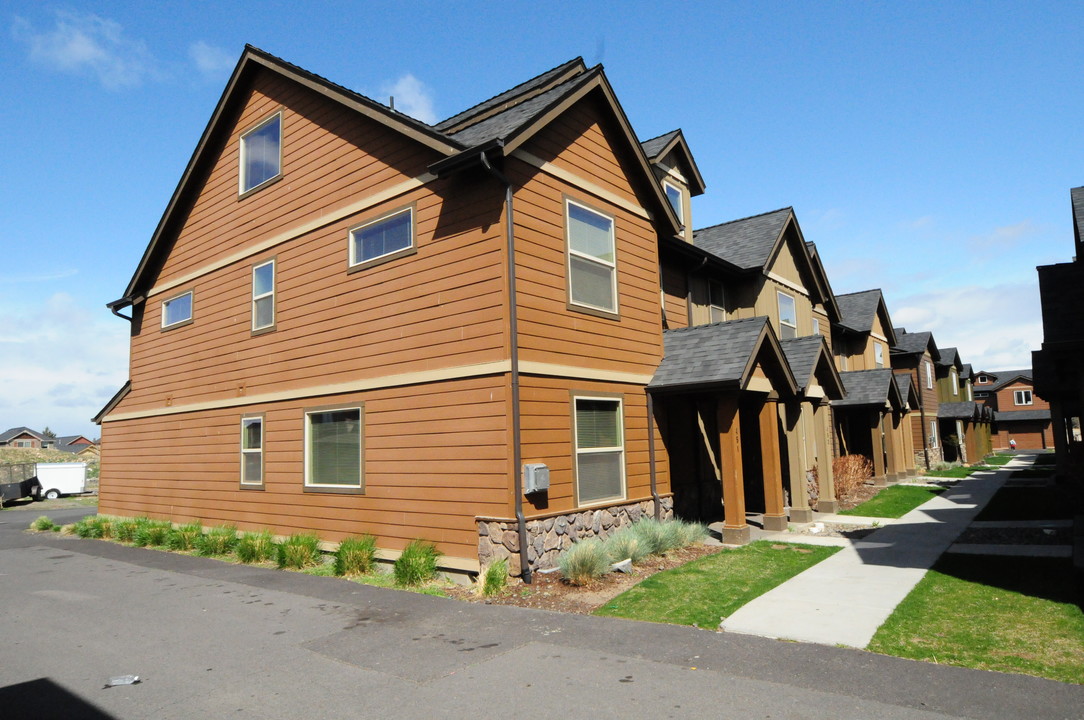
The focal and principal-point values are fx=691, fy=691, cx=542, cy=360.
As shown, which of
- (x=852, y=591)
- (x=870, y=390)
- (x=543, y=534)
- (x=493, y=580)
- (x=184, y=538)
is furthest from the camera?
(x=870, y=390)

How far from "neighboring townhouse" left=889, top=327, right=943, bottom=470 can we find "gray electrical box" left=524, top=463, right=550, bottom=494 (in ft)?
98.6

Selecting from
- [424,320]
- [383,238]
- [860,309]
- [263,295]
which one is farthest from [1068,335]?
[860,309]

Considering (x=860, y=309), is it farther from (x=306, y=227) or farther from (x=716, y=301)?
(x=306, y=227)

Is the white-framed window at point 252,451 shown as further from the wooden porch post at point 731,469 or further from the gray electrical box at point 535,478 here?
the wooden porch post at point 731,469

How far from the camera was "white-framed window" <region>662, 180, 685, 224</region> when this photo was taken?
18062 mm

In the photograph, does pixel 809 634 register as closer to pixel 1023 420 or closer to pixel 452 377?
pixel 452 377

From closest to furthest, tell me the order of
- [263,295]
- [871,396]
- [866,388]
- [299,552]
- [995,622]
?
[995,622] < [299,552] < [263,295] < [871,396] < [866,388]

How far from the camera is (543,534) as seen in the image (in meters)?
10.4

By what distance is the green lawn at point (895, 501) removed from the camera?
17.4 metres

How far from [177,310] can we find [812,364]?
1593 cm

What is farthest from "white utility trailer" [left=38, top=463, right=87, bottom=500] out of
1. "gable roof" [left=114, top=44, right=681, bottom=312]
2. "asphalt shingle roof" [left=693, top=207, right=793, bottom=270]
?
"asphalt shingle roof" [left=693, top=207, right=793, bottom=270]

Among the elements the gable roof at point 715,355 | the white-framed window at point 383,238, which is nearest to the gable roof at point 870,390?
the gable roof at point 715,355

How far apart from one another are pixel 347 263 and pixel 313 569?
18.3 ft

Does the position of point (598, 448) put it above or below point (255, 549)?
above
